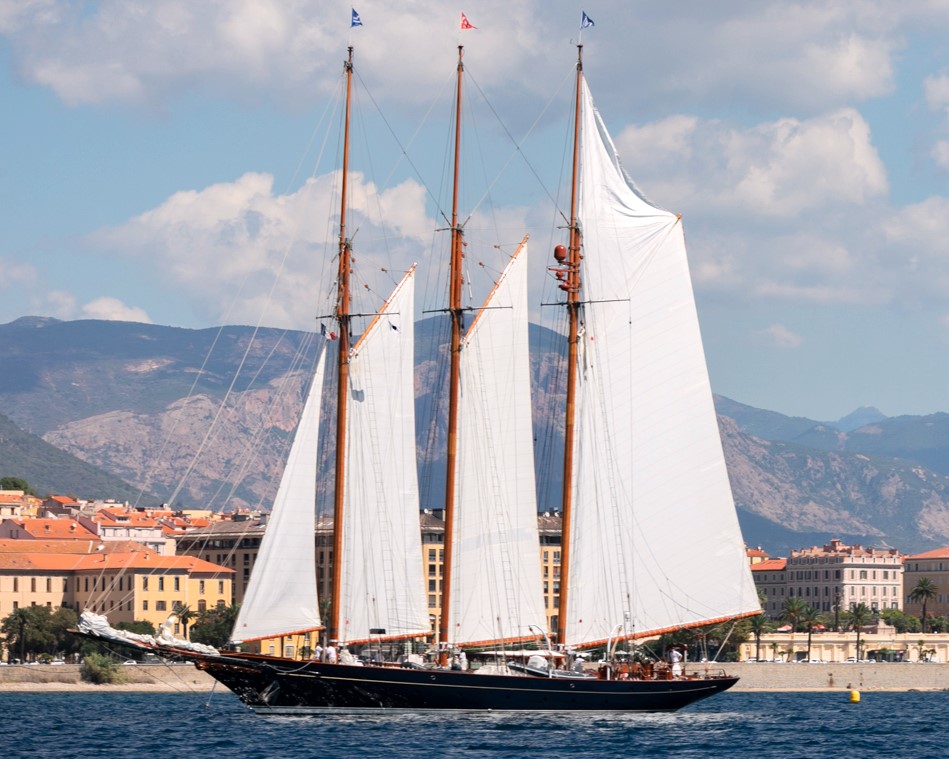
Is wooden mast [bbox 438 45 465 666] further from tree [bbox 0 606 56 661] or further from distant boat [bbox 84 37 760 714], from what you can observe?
tree [bbox 0 606 56 661]

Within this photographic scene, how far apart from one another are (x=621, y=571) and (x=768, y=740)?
10.00 metres

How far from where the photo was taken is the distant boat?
256 feet

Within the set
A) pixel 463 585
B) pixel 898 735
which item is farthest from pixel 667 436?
pixel 898 735

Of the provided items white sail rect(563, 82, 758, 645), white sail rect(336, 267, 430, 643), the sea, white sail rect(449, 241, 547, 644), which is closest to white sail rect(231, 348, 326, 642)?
white sail rect(336, 267, 430, 643)

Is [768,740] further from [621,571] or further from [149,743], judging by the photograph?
[149,743]

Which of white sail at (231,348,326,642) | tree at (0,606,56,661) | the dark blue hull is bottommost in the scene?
tree at (0,606,56,661)

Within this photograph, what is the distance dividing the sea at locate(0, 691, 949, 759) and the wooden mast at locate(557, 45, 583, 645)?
18.8 ft

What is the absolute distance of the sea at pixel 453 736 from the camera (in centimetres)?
6812

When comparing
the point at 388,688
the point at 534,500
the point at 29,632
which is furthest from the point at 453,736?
the point at 29,632

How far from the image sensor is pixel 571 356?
81.6 meters

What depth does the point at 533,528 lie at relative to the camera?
261 ft

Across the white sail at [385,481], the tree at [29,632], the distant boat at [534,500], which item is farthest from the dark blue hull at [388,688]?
the tree at [29,632]

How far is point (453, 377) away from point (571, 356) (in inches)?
208

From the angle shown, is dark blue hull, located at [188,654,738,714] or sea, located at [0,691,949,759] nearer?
sea, located at [0,691,949,759]
